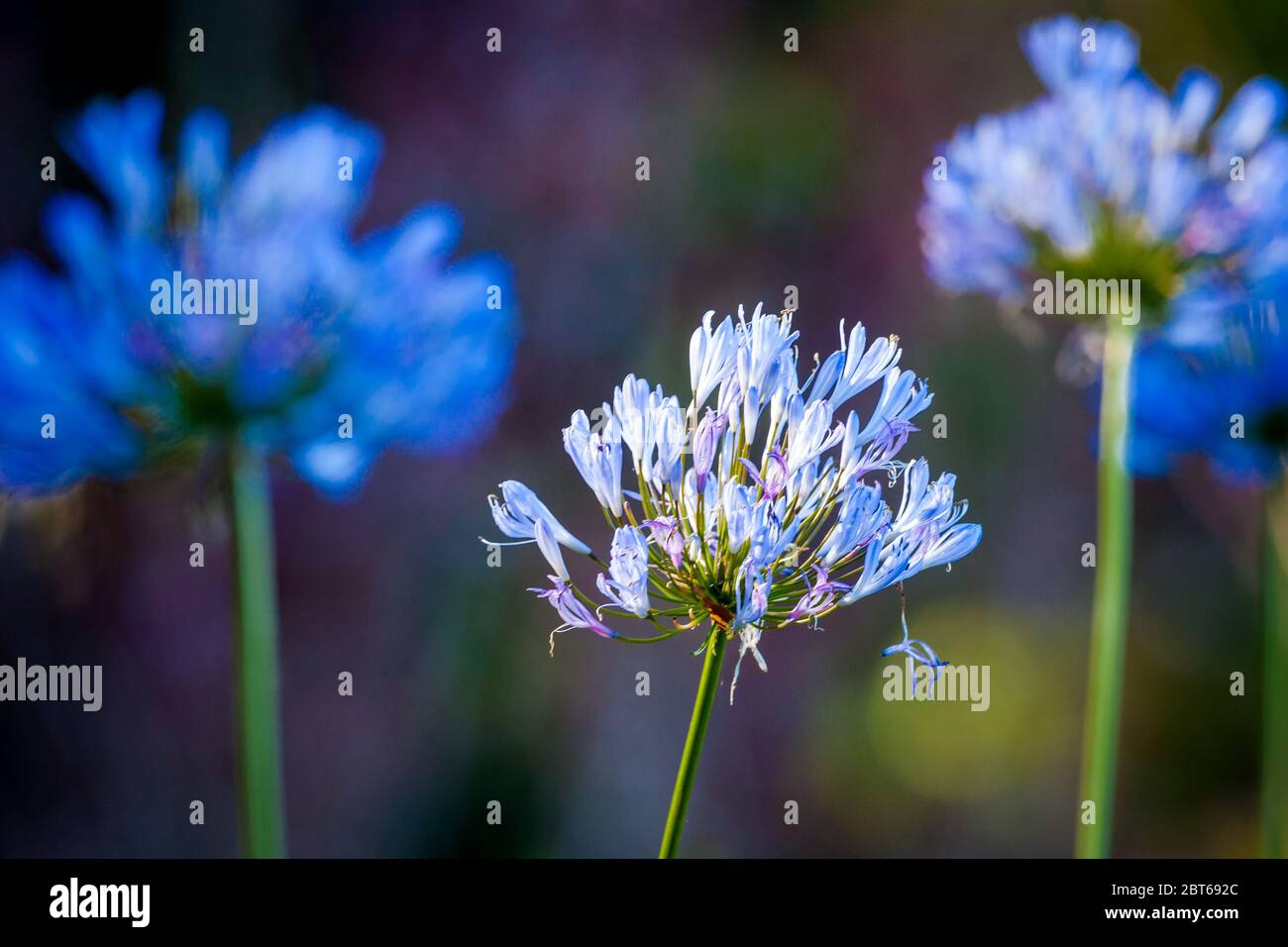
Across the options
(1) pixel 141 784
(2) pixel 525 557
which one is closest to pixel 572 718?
(2) pixel 525 557

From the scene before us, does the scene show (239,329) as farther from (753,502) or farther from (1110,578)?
(1110,578)

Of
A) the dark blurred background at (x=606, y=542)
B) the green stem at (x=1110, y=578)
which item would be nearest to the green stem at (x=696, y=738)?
the green stem at (x=1110, y=578)

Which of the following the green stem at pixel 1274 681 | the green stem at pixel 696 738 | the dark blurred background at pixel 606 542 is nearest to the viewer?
the green stem at pixel 696 738

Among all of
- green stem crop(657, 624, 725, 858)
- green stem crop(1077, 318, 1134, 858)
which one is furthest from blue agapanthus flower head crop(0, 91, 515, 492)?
green stem crop(1077, 318, 1134, 858)

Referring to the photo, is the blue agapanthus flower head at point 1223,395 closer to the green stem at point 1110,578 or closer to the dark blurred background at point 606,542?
the green stem at point 1110,578

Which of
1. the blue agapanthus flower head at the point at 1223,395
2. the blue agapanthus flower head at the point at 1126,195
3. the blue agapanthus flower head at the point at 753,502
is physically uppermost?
the blue agapanthus flower head at the point at 1126,195

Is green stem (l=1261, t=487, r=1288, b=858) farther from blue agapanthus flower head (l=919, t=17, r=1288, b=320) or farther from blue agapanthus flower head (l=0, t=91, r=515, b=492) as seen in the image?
blue agapanthus flower head (l=0, t=91, r=515, b=492)
